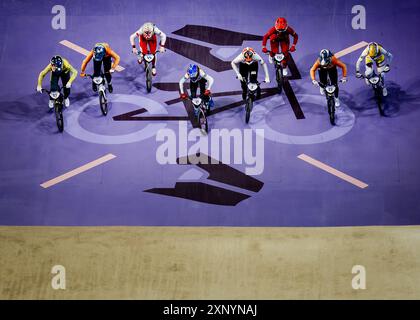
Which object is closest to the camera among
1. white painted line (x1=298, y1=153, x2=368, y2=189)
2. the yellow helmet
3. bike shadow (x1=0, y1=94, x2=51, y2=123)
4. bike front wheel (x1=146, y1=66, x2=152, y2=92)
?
white painted line (x1=298, y1=153, x2=368, y2=189)

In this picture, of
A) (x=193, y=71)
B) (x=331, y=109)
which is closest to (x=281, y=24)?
(x=331, y=109)

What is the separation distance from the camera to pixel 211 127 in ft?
49.1

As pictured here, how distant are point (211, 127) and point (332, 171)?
260 cm

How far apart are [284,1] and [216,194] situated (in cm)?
536

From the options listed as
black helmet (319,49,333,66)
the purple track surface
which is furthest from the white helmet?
black helmet (319,49,333,66)

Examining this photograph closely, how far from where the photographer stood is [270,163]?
1435cm

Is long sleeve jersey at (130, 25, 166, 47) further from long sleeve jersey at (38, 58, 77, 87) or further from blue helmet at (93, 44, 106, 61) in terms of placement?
long sleeve jersey at (38, 58, 77, 87)

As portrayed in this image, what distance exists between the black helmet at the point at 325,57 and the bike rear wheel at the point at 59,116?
5.25m

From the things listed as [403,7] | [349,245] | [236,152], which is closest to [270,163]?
[236,152]

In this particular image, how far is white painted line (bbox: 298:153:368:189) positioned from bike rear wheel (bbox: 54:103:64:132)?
480 centimetres

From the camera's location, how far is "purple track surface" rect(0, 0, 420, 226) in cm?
1369

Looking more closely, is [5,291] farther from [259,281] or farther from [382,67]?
[382,67]

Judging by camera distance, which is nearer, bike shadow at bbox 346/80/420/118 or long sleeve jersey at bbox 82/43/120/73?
long sleeve jersey at bbox 82/43/120/73

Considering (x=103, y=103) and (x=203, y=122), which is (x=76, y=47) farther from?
(x=203, y=122)
